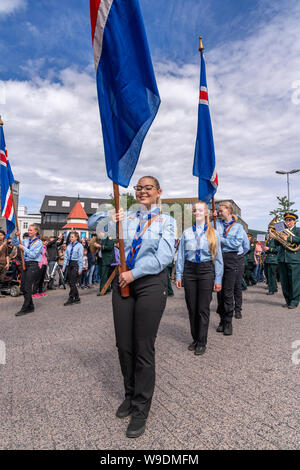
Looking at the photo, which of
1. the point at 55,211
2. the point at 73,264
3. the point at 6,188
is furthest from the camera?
the point at 55,211

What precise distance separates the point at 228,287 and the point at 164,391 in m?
2.93

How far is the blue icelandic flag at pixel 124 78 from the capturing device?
109 inches

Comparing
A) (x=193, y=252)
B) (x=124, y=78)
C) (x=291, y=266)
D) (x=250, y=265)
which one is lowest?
(x=250, y=265)

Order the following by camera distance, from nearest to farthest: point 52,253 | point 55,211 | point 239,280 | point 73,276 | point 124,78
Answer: point 124,78
point 239,280
point 73,276
point 52,253
point 55,211

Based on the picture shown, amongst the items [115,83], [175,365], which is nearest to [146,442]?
[175,365]

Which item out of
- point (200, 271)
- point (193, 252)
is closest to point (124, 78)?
point (193, 252)

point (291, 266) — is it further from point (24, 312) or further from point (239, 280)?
point (24, 312)

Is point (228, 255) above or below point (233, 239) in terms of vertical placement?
below

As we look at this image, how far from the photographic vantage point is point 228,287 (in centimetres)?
591

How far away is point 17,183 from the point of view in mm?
39031

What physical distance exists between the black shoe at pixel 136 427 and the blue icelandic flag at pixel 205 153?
445 cm

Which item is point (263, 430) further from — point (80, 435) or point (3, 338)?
point (3, 338)

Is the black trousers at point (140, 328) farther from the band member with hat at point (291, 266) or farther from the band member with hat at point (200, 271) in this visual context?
the band member with hat at point (291, 266)

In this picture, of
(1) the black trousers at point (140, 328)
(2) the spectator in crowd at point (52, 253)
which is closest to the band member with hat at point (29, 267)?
(2) the spectator in crowd at point (52, 253)
